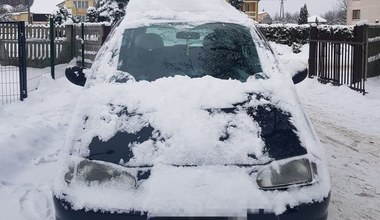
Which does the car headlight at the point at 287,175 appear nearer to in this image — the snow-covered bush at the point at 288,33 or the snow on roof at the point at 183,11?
the snow on roof at the point at 183,11


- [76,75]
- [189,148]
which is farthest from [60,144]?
[189,148]

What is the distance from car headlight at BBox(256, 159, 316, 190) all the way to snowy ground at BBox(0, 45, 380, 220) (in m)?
1.50

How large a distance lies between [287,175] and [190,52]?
182 cm

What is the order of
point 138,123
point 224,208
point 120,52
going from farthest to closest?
point 120,52
point 138,123
point 224,208

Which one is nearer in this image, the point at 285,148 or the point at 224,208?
the point at 224,208

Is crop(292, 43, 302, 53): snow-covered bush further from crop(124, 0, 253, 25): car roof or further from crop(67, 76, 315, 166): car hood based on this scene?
crop(67, 76, 315, 166): car hood

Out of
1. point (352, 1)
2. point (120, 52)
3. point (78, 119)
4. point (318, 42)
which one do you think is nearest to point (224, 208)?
point (78, 119)

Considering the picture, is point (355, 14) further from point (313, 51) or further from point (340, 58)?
point (340, 58)

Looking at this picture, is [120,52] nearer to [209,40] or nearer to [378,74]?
[209,40]

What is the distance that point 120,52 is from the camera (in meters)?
4.45

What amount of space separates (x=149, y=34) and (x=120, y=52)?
0.35 m

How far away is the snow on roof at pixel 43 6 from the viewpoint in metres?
91.1

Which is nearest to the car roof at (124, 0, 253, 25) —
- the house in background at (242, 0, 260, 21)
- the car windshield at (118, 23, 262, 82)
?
the car windshield at (118, 23, 262, 82)

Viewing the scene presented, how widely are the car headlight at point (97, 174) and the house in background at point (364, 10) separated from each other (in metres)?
54.0
